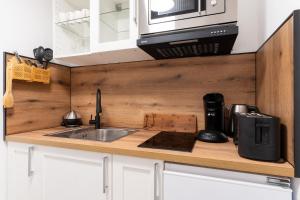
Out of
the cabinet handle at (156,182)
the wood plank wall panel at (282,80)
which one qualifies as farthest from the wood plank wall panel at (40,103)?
the wood plank wall panel at (282,80)

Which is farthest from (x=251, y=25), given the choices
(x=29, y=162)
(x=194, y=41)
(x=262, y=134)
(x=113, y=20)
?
(x=29, y=162)

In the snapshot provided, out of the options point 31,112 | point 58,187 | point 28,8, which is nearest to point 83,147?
point 58,187

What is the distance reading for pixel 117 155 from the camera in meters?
0.96

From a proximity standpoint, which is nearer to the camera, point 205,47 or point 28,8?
point 205,47

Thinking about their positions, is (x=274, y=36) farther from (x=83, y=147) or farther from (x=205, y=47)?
(x=83, y=147)

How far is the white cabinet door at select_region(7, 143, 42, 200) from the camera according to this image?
118cm

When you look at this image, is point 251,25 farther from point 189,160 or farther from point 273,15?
point 189,160

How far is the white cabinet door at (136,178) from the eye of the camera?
883 mm

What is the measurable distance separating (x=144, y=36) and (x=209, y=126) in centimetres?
69

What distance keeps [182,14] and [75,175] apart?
110 cm

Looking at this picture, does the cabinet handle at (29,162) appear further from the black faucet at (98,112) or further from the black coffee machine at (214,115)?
the black coffee machine at (214,115)

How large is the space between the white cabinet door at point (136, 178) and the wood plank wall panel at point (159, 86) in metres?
0.63

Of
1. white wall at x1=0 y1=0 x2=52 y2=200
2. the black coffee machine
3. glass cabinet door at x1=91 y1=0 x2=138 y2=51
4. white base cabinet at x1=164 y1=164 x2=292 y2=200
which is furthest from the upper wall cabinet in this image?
white base cabinet at x1=164 y1=164 x2=292 y2=200

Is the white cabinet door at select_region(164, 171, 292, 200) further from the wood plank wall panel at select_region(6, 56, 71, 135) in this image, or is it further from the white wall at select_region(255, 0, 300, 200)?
the wood plank wall panel at select_region(6, 56, 71, 135)
